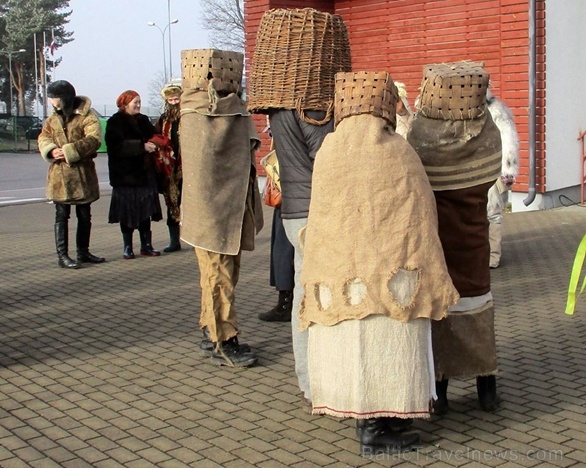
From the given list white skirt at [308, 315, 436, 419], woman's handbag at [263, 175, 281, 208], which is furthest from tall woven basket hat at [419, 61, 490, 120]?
woman's handbag at [263, 175, 281, 208]

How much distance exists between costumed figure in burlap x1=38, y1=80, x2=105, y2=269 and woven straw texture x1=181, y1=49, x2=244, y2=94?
4231 millimetres

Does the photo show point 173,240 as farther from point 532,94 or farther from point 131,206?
point 532,94

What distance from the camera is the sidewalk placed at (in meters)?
4.67

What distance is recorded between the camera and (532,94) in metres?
14.0

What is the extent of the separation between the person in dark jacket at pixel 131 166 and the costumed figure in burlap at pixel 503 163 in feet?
12.0

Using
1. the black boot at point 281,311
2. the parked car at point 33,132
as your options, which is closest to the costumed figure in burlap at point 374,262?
the black boot at point 281,311

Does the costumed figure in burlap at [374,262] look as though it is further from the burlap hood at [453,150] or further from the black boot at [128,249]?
the black boot at [128,249]

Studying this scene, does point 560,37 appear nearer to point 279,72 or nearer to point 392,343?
point 279,72

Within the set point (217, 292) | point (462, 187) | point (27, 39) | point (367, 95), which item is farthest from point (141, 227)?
point (27, 39)

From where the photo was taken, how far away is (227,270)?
604 cm

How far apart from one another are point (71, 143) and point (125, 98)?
2.93 ft

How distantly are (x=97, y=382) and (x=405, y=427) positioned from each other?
2.19m

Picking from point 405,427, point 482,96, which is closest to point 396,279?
point 405,427

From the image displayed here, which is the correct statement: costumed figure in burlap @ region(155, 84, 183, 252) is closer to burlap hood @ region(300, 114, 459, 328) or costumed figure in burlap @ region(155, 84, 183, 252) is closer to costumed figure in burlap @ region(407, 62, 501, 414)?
costumed figure in burlap @ region(407, 62, 501, 414)
